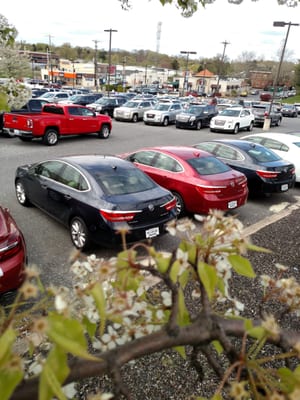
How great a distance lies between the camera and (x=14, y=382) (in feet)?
2.20

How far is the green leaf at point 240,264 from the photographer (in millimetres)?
1016

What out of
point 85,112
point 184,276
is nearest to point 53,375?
point 184,276

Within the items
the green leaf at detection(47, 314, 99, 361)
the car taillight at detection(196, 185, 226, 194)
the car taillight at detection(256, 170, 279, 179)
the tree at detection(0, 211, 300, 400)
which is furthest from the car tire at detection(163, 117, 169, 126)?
the green leaf at detection(47, 314, 99, 361)

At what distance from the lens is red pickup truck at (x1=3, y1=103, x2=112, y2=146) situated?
1436 centimetres

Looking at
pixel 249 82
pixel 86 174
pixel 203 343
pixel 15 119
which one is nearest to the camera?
pixel 203 343

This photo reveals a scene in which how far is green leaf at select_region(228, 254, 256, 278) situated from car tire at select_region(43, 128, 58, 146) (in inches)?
589

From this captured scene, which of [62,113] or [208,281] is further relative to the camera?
[62,113]

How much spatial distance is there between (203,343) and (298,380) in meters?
0.27

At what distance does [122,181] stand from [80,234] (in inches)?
46.1

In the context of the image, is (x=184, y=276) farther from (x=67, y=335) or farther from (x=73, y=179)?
(x=73, y=179)

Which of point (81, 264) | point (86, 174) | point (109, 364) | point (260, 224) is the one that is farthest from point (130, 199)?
point (109, 364)

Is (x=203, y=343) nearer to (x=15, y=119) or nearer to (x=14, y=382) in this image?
(x=14, y=382)

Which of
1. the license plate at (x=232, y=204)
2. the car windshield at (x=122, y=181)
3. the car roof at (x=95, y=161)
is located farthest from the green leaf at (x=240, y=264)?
the license plate at (x=232, y=204)

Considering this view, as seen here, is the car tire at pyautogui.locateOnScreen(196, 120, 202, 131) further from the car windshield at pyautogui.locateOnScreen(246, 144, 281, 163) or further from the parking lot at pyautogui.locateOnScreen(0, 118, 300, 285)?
the car windshield at pyautogui.locateOnScreen(246, 144, 281, 163)
